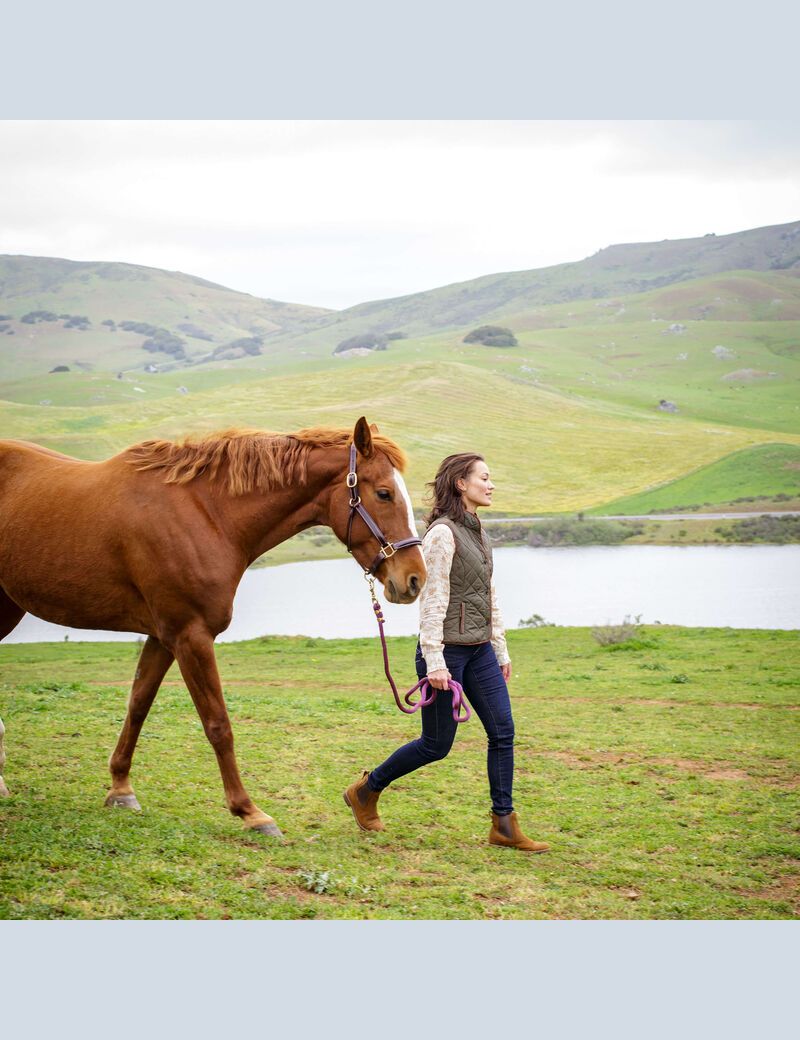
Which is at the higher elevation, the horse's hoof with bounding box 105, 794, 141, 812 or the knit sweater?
the knit sweater

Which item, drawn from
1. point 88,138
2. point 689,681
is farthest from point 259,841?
point 88,138

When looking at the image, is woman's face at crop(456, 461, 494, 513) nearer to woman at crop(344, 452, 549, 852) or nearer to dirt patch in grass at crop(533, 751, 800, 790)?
woman at crop(344, 452, 549, 852)

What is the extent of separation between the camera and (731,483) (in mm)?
40969

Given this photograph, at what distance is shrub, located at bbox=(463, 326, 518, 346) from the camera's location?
67.0 meters

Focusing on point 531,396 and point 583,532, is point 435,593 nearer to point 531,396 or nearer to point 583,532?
point 583,532

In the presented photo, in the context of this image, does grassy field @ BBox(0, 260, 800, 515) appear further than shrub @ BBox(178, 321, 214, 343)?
No

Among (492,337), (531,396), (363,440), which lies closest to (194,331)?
(492,337)

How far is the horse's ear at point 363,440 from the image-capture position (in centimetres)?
452

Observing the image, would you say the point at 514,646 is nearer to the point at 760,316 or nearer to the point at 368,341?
the point at 760,316

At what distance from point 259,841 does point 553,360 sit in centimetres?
6167

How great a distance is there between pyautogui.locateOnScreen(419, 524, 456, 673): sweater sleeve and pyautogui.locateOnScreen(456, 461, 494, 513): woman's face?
0.23 meters

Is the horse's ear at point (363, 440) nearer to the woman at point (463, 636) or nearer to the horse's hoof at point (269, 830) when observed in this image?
the woman at point (463, 636)

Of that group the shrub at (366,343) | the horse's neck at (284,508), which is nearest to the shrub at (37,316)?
the shrub at (366,343)

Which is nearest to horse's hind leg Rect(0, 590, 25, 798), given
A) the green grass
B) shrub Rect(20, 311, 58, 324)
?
the green grass
